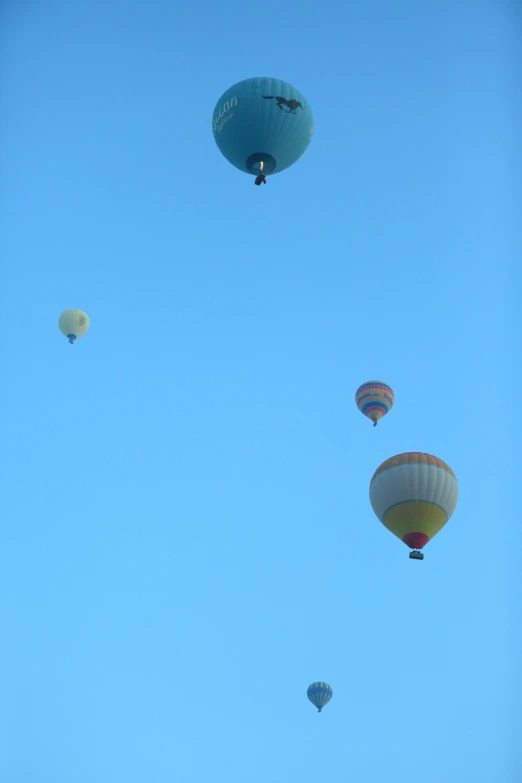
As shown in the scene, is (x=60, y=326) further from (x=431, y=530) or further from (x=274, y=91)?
(x=431, y=530)

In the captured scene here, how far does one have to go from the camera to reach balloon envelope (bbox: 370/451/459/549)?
28.3m

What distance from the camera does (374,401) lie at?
4631 cm

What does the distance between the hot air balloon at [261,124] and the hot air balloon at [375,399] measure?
19745 millimetres

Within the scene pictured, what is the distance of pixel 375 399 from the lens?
1823 inches

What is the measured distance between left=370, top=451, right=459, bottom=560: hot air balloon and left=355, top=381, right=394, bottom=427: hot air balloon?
16.9 m

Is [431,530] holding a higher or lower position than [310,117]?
lower

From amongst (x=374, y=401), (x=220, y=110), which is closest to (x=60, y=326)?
(x=374, y=401)

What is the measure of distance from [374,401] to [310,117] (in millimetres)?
20332

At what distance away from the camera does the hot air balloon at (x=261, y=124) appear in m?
28.1

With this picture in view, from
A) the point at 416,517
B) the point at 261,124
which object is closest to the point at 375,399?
the point at 416,517

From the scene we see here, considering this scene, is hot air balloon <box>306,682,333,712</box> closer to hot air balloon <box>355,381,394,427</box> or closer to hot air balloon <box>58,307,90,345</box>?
hot air balloon <box>355,381,394,427</box>

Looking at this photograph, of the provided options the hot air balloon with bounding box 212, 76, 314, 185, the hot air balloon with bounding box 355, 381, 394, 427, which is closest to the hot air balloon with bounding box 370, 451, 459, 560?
the hot air balloon with bounding box 212, 76, 314, 185

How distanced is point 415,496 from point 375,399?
18.4 metres

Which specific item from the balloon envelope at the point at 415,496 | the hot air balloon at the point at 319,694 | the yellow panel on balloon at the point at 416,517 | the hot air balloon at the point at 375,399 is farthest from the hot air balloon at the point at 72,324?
the yellow panel on balloon at the point at 416,517
